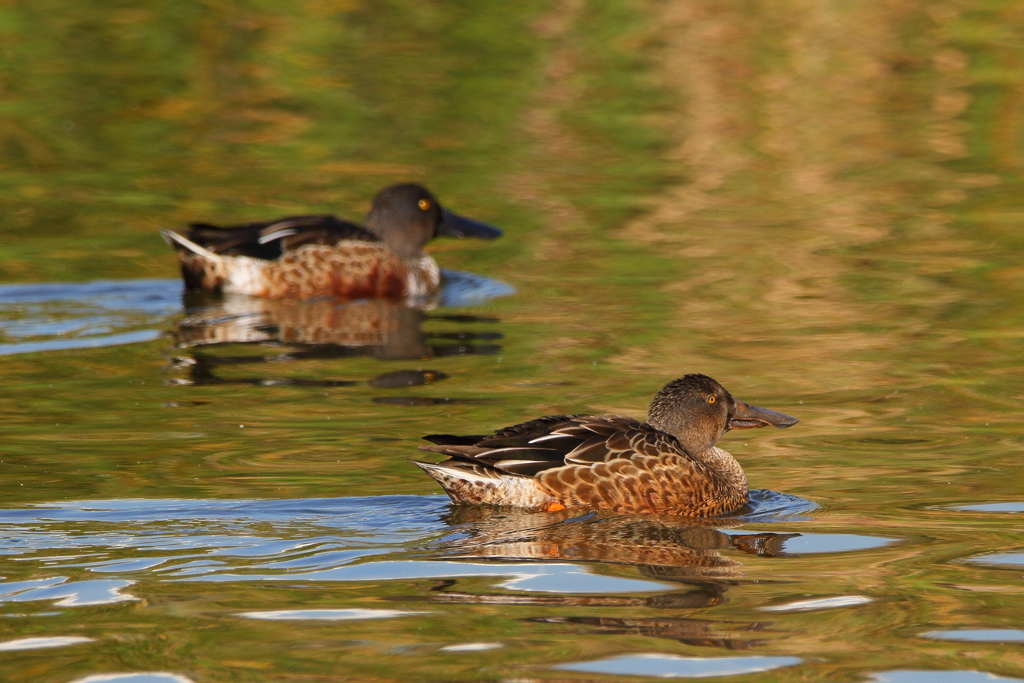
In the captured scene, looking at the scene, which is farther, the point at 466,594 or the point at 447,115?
the point at 447,115

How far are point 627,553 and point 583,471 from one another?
85 centimetres

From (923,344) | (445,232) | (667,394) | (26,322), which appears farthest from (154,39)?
(667,394)

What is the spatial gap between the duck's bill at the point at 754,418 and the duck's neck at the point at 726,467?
212 mm

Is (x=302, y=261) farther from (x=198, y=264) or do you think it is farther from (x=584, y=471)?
(x=584, y=471)

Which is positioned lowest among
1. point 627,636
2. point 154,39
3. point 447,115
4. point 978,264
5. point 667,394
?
point 627,636

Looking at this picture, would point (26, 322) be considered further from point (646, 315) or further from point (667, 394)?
point (667, 394)

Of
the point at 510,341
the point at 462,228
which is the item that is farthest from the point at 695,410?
the point at 462,228

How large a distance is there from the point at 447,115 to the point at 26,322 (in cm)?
989

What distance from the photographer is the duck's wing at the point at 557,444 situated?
24.8ft

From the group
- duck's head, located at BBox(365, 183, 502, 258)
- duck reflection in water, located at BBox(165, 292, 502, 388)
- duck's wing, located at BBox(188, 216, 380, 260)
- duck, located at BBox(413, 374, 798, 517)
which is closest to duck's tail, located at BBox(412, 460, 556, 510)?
duck, located at BBox(413, 374, 798, 517)

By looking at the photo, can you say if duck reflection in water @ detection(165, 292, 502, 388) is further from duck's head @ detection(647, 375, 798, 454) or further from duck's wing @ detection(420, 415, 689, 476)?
duck's wing @ detection(420, 415, 689, 476)

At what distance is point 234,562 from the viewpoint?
650cm

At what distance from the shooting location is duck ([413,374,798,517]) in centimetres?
757

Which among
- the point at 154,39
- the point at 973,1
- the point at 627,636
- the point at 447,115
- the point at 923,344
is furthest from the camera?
the point at 973,1
